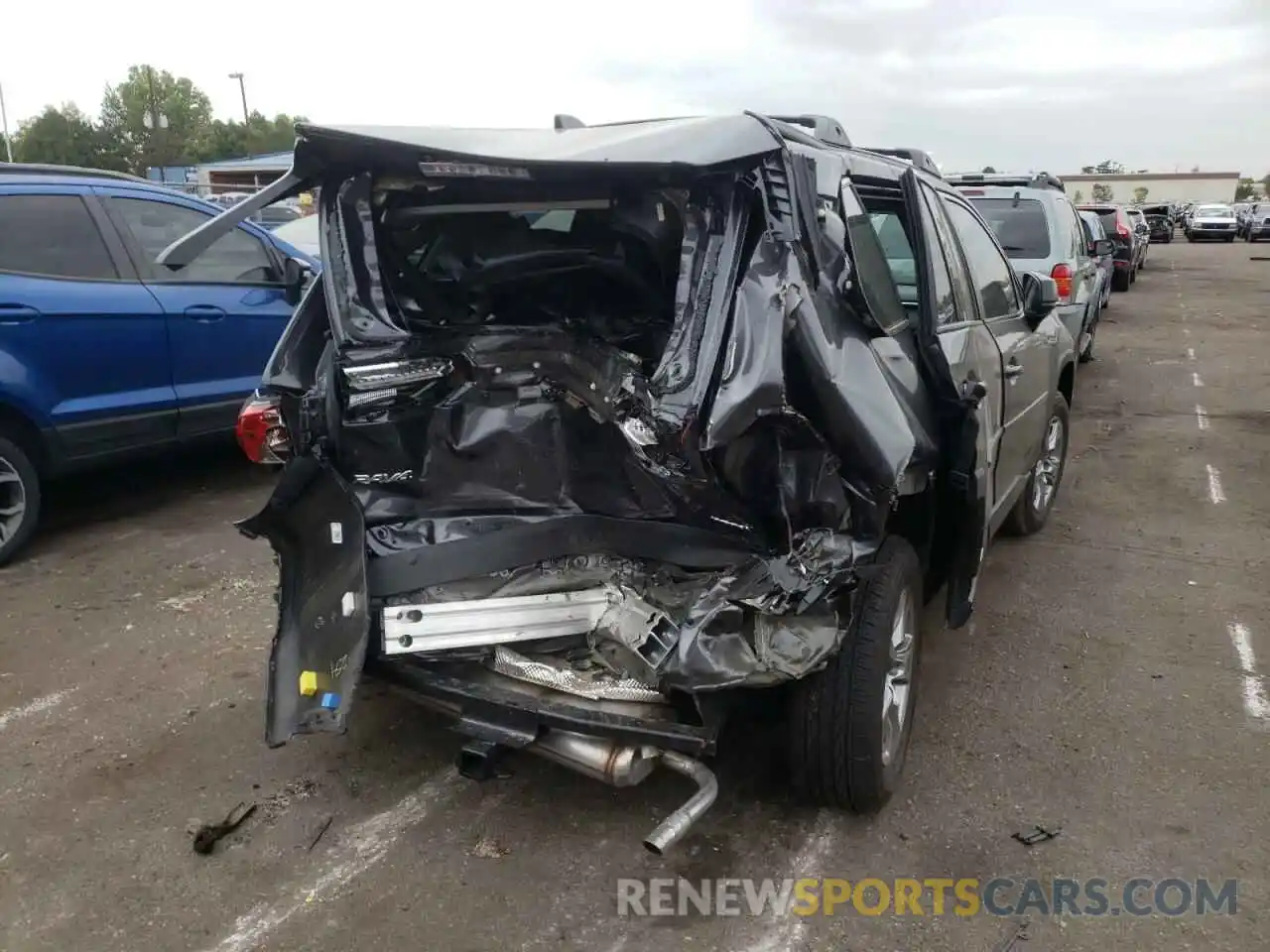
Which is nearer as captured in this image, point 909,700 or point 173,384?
point 909,700

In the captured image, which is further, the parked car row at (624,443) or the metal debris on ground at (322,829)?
the metal debris on ground at (322,829)

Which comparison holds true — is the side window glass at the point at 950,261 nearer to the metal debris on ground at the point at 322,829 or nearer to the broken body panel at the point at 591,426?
the broken body panel at the point at 591,426

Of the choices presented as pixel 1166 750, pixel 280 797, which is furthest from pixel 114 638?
pixel 1166 750

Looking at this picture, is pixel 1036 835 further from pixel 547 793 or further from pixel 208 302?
pixel 208 302

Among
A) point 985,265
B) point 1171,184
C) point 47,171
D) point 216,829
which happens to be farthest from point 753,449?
point 1171,184

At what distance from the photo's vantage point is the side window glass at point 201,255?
612 cm

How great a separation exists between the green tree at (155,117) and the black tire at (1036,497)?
2718 inches

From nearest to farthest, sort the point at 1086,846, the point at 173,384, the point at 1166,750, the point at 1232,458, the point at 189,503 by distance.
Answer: the point at 1086,846
the point at 1166,750
the point at 173,384
the point at 189,503
the point at 1232,458

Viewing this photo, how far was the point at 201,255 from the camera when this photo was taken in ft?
19.6

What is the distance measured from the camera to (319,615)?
3.13 metres

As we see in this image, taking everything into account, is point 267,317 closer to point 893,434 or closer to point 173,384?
point 173,384

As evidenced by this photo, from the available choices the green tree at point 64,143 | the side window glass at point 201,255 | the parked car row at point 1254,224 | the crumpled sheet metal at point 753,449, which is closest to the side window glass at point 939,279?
the crumpled sheet metal at point 753,449

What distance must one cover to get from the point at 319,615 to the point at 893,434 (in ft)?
5.78

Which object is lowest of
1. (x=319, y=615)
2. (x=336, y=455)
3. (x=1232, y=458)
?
(x=1232, y=458)
